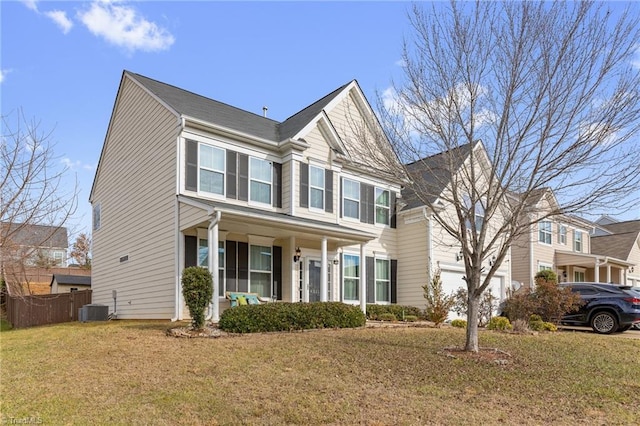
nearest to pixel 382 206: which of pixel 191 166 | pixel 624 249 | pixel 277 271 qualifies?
pixel 277 271

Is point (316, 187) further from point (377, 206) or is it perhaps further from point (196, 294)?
point (196, 294)

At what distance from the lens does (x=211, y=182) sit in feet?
51.5

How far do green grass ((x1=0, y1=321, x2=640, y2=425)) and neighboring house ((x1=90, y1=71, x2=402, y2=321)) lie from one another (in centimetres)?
357

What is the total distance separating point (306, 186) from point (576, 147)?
10056 mm

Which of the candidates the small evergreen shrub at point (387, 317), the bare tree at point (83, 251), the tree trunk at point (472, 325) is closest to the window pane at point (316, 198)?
the small evergreen shrub at point (387, 317)

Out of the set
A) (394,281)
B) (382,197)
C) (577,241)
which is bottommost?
(394,281)

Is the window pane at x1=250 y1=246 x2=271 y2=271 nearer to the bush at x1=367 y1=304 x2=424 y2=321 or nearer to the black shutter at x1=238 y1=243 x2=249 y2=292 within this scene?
the black shutter at x1=238 y1=243 x2=249 y2=292

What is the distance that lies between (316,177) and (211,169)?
165 inches

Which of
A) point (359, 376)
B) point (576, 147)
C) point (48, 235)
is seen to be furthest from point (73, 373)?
point (576, 147)

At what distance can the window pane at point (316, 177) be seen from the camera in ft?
59.4

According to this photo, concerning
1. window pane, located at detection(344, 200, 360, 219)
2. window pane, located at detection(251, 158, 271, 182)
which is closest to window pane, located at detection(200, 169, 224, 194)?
window pane, located at detection(251, 158, 271, 182)

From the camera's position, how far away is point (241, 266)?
52.7 feet

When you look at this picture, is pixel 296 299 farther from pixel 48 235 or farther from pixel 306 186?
pixel 48 235

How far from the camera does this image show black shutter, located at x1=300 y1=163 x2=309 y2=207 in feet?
57.8
